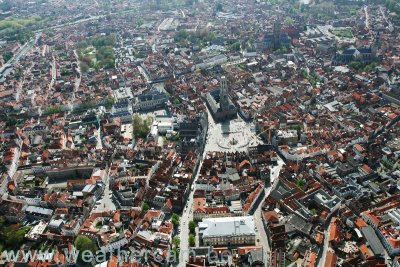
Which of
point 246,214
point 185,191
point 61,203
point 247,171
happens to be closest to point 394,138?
point 247,171

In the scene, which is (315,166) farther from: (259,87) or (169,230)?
(259,87)

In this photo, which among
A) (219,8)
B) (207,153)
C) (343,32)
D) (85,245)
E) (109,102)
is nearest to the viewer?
(85,245)

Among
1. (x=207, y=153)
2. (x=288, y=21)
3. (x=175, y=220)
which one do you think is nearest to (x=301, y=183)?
(x=207, y=153)

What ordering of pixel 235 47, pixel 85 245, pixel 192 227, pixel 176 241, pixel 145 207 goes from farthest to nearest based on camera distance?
pixel 235 47 → pixel 145 207 → pixel 192 227 → pixel 176 241 → pixel 85 245

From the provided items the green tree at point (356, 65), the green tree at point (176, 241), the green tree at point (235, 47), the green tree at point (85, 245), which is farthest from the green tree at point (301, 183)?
the green tree at point (235, 47)

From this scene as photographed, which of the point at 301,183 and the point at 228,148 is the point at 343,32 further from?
the point at 301,183

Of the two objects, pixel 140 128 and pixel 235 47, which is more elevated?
pixel 140 128

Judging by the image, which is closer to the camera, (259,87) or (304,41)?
(259,87)
